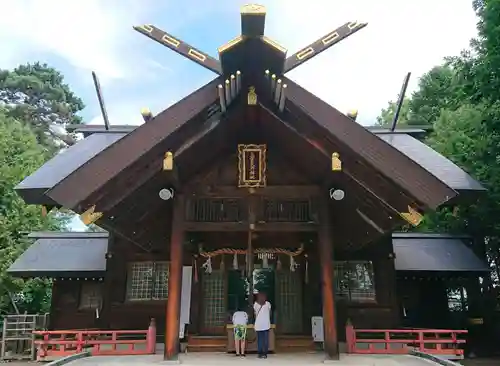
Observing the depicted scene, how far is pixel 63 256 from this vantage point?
15125 mm

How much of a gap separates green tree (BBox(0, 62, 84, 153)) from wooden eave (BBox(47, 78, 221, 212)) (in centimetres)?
3714

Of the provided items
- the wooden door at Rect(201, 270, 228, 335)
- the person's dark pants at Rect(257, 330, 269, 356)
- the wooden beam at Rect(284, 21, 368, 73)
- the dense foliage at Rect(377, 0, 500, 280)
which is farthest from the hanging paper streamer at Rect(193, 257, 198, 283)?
the dense foliage at Rect(377, 0, 500, 280)

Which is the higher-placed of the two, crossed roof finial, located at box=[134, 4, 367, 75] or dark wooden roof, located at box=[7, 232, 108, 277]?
crossed roof finial, located at box=[134, 4, 367, 75]

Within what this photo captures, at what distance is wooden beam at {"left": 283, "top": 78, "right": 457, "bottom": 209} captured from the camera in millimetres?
7285

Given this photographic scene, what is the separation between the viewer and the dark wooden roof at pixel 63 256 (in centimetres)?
1416

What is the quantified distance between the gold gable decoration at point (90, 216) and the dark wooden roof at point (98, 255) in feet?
22.0

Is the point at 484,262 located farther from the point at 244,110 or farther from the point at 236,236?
the point at 244,110

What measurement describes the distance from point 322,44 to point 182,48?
2.36 meters

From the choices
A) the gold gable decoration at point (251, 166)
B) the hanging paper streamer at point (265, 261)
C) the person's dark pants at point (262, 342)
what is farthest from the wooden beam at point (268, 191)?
the hanging paper streamer at point (265, 261)

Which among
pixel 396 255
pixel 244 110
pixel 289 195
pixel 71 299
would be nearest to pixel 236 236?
pixel 289 195

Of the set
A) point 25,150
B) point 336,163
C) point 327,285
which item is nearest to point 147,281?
point 327,285

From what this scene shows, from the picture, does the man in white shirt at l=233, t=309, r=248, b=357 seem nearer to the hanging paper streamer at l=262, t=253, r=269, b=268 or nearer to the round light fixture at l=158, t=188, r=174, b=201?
the hanging paper streamer at l=262, t=253, r=269, b=268

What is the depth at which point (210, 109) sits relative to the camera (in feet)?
25.8

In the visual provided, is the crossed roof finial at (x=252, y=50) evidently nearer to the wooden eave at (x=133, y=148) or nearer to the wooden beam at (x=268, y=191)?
the wooden eave at (x=133, y=148)
